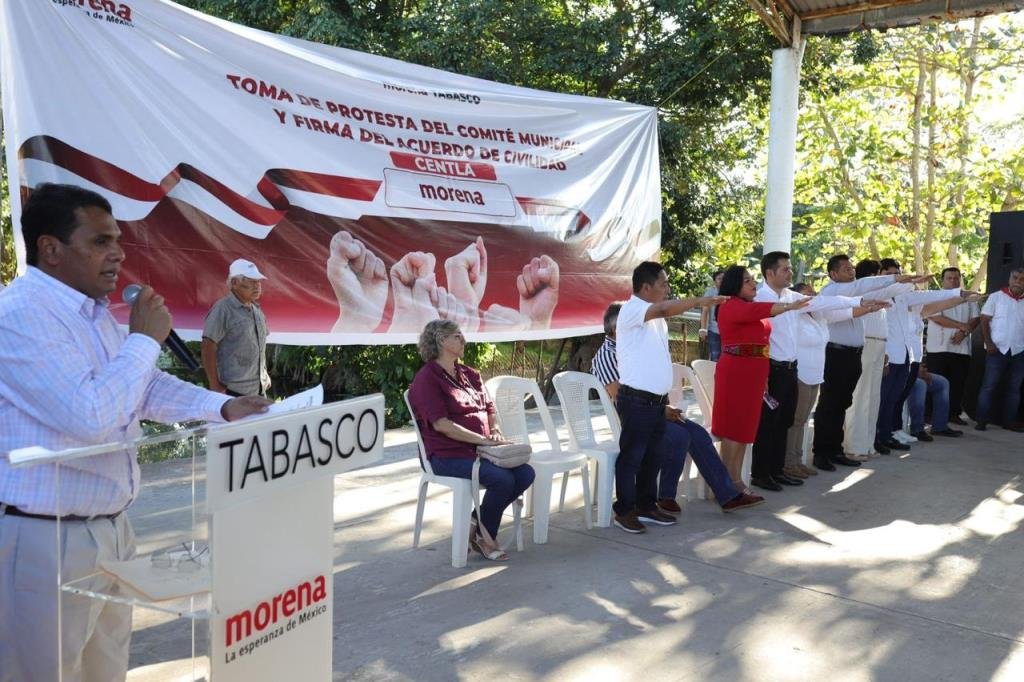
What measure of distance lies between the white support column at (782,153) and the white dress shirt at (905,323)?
1.21m

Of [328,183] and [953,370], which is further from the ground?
[328,183]

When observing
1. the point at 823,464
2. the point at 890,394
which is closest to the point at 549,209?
the point at 823,464

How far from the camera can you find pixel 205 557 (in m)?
2.45

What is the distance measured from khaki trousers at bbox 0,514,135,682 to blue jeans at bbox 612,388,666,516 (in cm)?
377

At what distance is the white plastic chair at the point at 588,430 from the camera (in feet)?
19.2

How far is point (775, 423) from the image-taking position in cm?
689

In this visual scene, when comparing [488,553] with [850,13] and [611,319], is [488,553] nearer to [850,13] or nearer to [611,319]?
[611,319]

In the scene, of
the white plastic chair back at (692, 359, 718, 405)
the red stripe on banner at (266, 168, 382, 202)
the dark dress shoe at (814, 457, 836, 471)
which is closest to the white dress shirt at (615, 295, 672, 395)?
the white plastic chair back at (692, 359, 718, 405)

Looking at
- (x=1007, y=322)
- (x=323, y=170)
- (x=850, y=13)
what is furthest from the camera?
(x=1007, y=322)

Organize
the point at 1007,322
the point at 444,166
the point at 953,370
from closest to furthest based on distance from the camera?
1. the point at 444,166
2. the point at 1007,322
3. the point at 953,370

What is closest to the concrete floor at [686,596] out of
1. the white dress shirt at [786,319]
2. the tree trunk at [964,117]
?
the white dress shirt at [786,319]

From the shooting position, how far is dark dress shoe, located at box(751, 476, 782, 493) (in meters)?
6.93

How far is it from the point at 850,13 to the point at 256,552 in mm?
8867

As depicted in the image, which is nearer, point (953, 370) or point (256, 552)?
point (256, 552)
